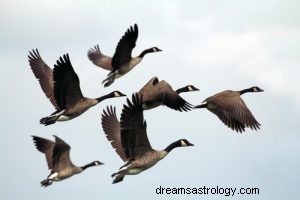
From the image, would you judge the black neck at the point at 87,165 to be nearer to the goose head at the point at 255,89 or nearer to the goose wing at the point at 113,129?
the goose wing at the point at 113,129

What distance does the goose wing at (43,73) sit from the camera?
2411 cm

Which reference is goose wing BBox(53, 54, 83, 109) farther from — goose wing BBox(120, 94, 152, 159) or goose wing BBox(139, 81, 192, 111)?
goose wing BBox(120, 94, 152, 159)

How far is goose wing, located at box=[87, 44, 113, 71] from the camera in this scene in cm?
2753

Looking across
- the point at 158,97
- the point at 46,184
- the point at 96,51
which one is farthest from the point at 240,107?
the point at 96,51

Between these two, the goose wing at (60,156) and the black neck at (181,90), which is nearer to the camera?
the goose wing at (60,156)

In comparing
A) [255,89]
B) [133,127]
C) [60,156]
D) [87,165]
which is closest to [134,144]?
[133,127]

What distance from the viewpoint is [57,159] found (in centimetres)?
2275

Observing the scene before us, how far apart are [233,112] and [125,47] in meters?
3.72

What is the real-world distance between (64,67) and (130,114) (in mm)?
3472

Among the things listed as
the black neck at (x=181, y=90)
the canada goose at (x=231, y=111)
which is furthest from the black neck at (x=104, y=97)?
the canada goose at (x=231, y=111)

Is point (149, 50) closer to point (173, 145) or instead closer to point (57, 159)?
point (57, 159)

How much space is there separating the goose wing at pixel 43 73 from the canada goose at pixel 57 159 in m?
1.04

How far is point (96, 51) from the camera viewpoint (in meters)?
28.8

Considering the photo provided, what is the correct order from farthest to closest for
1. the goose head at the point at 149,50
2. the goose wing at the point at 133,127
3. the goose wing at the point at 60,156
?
the goose head at the point at 149,50 < the goose wing at the point at 60,156 < the goose wing at the point at 133,127
